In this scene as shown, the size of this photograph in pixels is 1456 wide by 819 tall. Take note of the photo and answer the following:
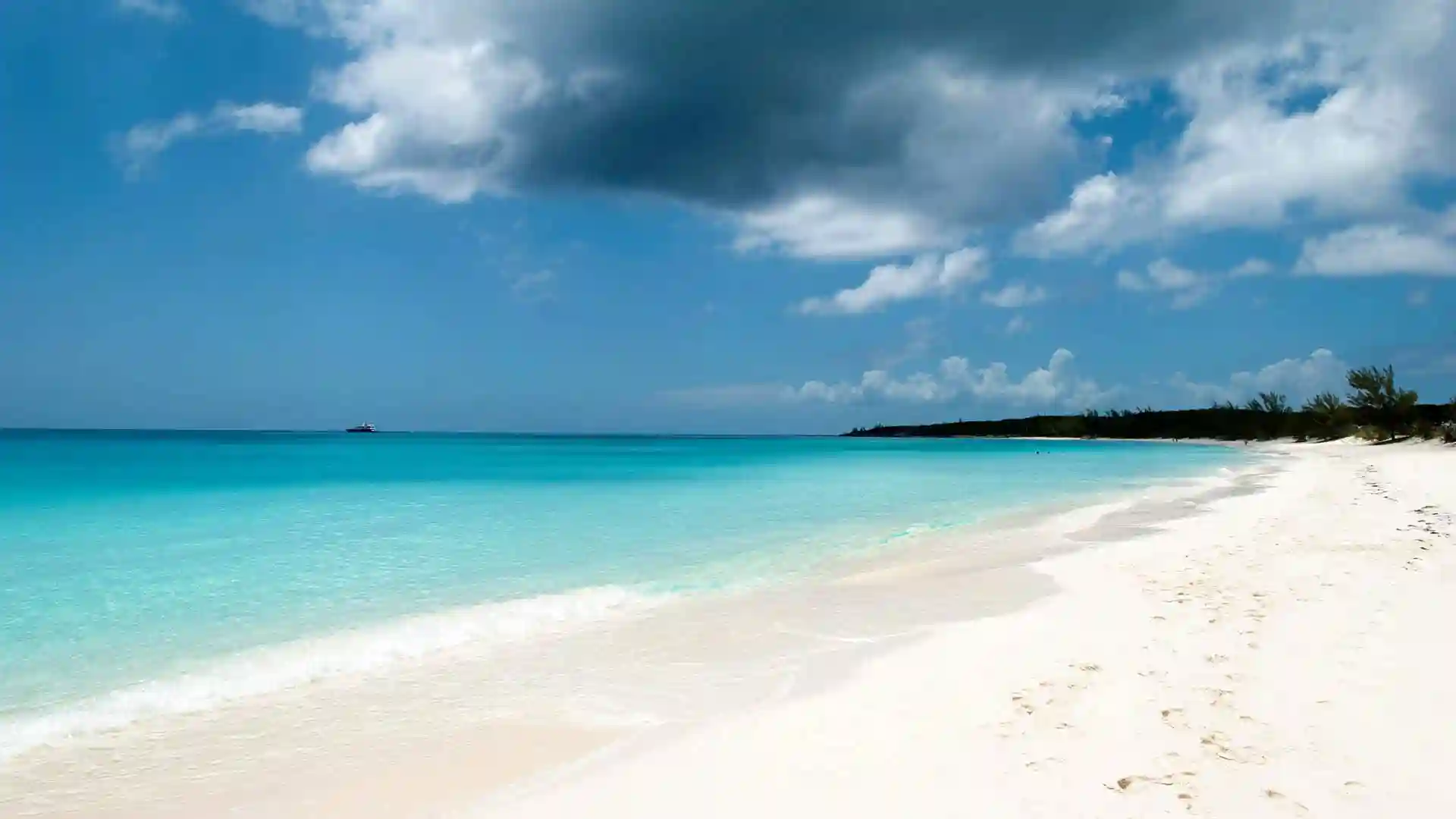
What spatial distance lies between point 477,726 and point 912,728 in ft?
9.16

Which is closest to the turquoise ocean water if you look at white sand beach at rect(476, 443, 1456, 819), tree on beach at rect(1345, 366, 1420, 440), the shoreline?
the shoreline

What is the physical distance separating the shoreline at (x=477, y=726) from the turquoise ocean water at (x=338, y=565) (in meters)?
0.78

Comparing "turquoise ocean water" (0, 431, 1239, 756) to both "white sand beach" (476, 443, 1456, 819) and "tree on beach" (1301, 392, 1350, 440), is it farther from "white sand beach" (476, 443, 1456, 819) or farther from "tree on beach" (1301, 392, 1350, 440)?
"tree on beach" (1301, 392, 1350, 440)

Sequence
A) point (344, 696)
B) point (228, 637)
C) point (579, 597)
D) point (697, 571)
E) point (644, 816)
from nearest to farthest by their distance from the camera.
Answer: point (644, 816), point (344, 696), point (228, 637), point (579, 597), point (697, 571)

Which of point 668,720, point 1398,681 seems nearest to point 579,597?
point 668,720

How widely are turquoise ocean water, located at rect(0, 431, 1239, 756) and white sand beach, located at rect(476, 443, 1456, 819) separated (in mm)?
3638

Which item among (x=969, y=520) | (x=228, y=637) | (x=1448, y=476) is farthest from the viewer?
(x=1448, y=476)

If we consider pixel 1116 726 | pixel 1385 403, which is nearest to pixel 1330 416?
pixel 1385 403

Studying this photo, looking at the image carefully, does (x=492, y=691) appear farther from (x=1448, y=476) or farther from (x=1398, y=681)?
(x=1448, y=476)

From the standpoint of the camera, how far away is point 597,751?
458 centimetres

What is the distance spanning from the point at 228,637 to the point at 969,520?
1380 centimetres

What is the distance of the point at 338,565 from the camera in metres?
11.5

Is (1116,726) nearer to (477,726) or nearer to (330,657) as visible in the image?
(477,726)

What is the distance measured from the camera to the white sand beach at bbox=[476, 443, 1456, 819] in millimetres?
3639
